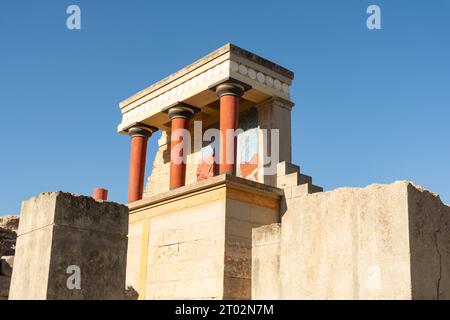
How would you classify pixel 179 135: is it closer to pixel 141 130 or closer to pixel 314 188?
pixel 141 130

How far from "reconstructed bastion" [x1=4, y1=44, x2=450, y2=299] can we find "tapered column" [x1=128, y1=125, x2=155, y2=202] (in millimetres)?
Result: 32

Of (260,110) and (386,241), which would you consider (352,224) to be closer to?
(386,241)

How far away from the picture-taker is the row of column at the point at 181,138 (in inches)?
533

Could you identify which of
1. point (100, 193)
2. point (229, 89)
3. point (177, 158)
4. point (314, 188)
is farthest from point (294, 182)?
point (100, 193)

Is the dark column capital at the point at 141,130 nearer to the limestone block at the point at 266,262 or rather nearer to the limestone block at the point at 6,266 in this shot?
the limestone block at the point at 6,266

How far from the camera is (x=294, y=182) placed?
449 inches

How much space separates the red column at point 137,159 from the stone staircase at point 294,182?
213 inches

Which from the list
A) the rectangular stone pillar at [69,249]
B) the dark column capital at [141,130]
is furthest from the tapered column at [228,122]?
the rectangular stone pillar at [69,249]

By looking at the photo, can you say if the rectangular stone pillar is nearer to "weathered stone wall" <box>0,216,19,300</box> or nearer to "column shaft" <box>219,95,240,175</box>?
"weathered stone wall" <box>0,216,19,300</box>

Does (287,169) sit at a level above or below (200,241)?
above

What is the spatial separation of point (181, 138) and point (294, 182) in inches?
200
